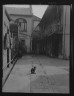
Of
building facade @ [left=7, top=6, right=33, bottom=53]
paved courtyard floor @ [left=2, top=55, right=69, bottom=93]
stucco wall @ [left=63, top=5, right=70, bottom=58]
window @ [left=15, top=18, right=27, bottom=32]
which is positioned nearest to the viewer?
paved courtyard floor @ [left=2, top=55, right=69, bottom=93]

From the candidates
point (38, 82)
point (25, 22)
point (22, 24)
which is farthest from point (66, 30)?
point (25, 22)

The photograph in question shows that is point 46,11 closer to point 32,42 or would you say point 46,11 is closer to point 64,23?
point 64,23

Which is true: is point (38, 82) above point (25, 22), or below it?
below

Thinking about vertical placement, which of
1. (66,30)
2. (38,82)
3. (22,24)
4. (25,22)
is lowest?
(38,82)

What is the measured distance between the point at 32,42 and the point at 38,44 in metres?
1.22

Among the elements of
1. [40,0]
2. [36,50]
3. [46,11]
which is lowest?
[36,50]

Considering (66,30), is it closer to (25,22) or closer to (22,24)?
(22,24)

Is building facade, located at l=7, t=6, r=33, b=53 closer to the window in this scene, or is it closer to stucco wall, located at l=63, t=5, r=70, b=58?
the window

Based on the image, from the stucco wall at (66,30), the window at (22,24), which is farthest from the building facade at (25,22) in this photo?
the stucco wall at (66,30)

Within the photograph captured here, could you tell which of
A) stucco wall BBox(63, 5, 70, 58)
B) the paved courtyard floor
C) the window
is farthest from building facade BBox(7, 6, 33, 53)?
the paved courtyard floor

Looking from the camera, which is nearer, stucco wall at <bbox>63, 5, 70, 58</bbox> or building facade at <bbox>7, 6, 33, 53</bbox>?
stucco wall at <bbox>63, 5, 70, 58</bbox>
